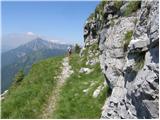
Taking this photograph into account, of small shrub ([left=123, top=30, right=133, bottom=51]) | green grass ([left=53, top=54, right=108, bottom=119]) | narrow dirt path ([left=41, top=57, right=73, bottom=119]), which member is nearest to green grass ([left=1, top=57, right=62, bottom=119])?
narrow dirt path ([left=41, top=57, right=73, bottom=119])

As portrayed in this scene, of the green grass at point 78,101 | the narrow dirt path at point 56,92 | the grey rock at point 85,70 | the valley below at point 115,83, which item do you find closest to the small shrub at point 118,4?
the valley below at point 115,83

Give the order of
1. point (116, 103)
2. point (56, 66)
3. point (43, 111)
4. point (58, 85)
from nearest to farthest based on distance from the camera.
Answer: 1. point (116, 103)
2. point (43, 111)
3. point (58, 85)
4. point (56, 66)

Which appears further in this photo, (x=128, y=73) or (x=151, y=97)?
(x=128, y=73)

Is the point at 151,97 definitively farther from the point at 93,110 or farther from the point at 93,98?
the point at 93,98

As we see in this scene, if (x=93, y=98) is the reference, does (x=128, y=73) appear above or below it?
above

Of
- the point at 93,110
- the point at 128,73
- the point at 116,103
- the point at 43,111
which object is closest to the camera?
the point at 128,73

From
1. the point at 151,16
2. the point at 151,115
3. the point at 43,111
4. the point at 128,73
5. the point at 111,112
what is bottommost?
the point at 43,111

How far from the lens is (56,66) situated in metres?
44.1

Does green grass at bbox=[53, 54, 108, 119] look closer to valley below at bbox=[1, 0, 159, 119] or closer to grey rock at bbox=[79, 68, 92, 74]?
valley below at bbox=[1, 0, 159, 119]

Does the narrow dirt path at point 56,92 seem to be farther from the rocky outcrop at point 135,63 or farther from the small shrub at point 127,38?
the small shrub at point 127,38

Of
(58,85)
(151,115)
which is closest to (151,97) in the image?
(151,115)

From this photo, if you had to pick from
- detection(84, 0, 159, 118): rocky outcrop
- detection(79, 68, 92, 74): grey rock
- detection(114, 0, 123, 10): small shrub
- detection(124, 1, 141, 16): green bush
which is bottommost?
detection(79, 68, 92, 74): grey rock

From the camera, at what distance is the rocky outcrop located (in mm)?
12062

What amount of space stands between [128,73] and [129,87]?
3.90 feet
